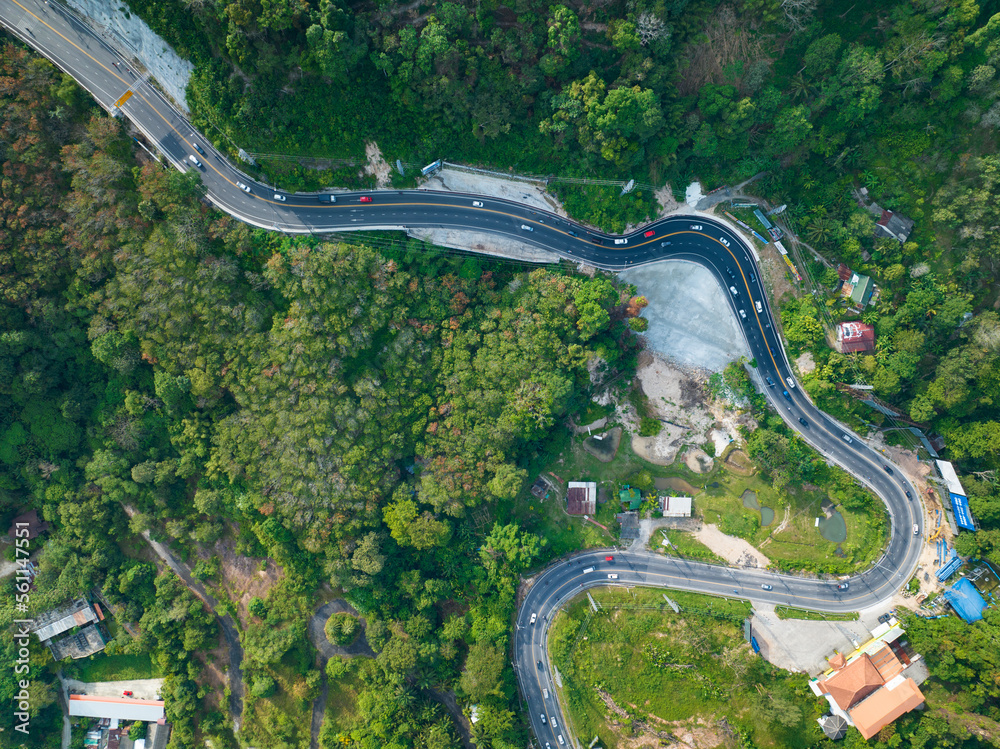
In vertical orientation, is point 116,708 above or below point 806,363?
below

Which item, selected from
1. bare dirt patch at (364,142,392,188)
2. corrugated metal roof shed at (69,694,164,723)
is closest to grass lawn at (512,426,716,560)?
bare dirt patch at (364,142,392,188)

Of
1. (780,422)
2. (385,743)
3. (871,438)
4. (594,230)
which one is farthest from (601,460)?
(385,743)

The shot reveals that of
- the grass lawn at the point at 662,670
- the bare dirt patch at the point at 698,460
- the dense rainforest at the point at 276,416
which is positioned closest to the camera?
the dense rainforest at the point at 276,416

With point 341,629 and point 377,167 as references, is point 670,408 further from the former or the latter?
point 341,629

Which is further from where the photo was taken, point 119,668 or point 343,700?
point 119,668

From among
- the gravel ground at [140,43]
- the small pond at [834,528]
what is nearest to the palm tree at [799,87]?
the small pond at [834,528]

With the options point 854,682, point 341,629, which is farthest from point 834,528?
point 341,629

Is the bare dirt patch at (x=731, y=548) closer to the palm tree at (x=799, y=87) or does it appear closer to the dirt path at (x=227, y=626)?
the palm tree at (x=799, y=87)
